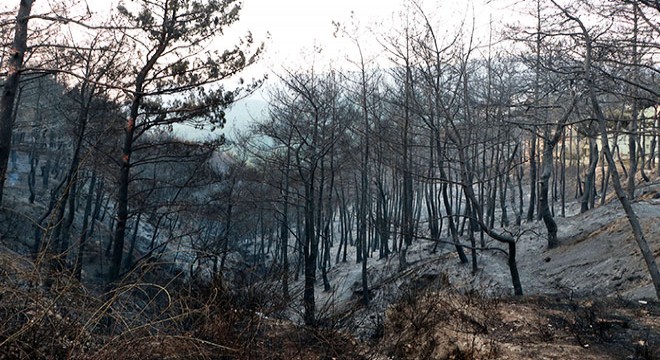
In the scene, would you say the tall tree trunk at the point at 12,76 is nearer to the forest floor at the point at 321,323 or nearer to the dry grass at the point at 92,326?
the forest floor at the point at 321,323

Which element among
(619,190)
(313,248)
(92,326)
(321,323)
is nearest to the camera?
(92,326)

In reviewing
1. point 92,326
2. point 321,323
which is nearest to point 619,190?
point 321,323

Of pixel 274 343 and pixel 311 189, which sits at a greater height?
pixel 311 189

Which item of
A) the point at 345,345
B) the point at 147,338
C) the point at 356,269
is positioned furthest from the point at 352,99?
the point at 147,338

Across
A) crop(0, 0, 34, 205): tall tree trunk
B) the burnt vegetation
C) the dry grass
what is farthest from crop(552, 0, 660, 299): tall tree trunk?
crop(0, 0, 34, 205): tall tree trunk

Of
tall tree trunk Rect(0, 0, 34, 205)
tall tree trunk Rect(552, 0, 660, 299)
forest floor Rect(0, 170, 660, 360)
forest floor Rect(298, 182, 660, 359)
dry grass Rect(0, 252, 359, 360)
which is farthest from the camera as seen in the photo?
tall tree trunk Rect(552, 0, 660, 299)

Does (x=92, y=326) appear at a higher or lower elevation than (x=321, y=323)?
higher

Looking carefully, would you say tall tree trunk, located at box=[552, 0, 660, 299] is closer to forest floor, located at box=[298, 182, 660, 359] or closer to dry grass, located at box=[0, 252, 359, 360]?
forest floor, located at box=[298, 182, 660, 359]

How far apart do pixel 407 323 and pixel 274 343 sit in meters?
3.43

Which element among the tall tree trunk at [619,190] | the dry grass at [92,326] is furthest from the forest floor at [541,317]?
the dry grass at [92,326]

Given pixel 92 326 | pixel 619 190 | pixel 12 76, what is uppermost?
pixel 12 76

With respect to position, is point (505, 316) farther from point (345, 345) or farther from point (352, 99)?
point (352, 99)

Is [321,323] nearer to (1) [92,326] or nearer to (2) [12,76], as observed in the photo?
A: (1) [92,326]

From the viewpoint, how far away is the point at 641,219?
15.9 m
